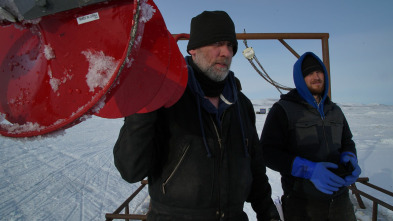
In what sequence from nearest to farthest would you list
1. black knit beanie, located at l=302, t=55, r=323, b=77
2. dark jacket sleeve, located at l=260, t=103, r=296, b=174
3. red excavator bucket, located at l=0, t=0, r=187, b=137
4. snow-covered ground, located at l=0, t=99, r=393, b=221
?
red excavator bucket, located at l=0, t=0, r=187, b=137
dark jacket sleeve, located at l=260, t=103, r=296, b=174
black knit beanie, located at l=302, t=55, r=323, b=77
snow-covered ground, located at l=0, t=99, r=393, b=221

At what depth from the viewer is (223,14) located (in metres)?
1.38

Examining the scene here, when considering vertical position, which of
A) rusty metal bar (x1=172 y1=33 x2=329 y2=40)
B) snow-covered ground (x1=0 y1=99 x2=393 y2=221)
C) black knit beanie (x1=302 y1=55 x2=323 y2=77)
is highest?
rusty metal bar (x1=172 y1=33 x2=329 y2=40)

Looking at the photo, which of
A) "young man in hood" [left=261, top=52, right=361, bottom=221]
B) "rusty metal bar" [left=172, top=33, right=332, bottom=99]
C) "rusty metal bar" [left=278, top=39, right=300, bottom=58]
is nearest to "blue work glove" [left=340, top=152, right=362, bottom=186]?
"young man in hood" [left=261, top=52, right=361, bottom=221]

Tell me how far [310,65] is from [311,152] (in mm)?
962

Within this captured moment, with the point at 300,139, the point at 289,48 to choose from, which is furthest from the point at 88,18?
the point at 289,48

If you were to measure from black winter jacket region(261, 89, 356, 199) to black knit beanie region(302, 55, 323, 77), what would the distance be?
344 mm

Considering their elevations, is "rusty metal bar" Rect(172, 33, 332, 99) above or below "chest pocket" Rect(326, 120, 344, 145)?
above

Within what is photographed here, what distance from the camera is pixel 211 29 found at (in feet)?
4.35

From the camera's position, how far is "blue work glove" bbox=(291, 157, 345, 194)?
180cm

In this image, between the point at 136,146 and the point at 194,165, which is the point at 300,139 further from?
the point at 136,146

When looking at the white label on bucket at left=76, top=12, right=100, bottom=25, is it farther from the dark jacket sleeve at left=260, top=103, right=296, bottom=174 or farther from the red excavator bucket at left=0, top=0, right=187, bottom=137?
the dark jacket sleeve at left=260, top=103, right=296, bottom=174

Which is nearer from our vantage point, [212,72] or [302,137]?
[212,72]

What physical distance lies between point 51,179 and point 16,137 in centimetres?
574

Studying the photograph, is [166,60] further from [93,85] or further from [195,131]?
[195,131]
